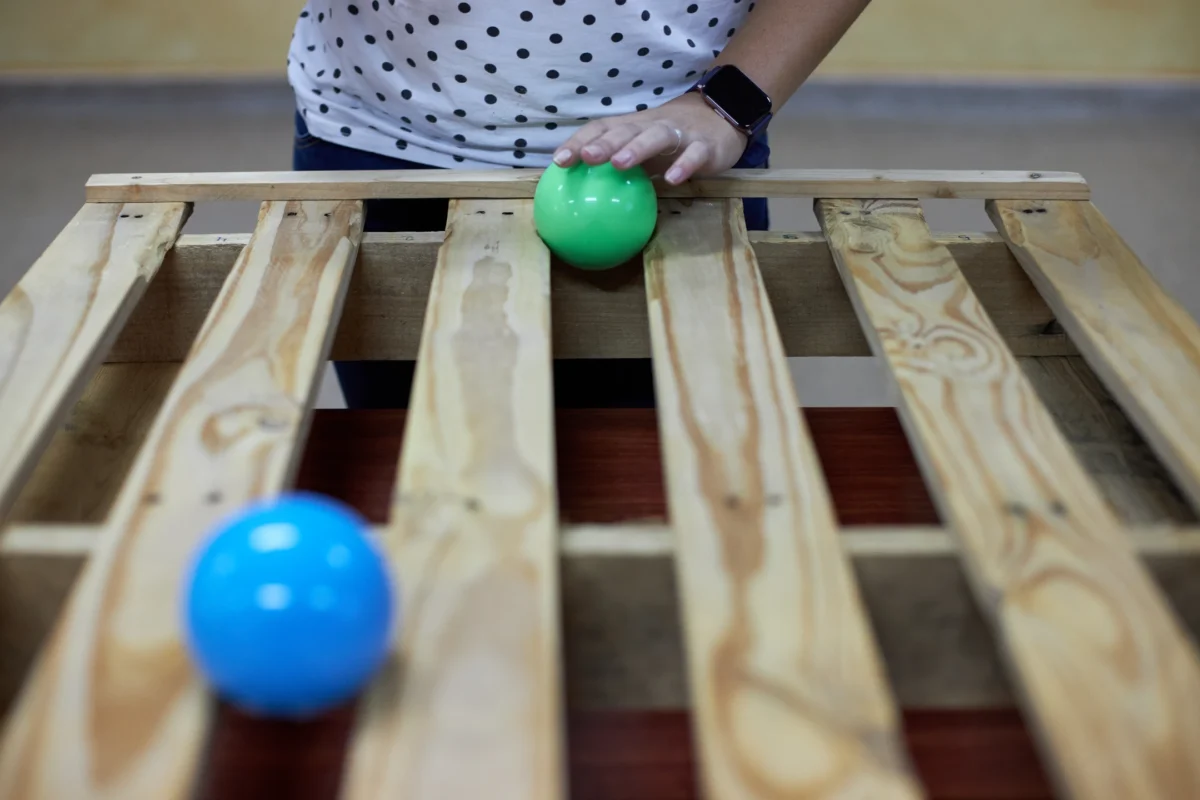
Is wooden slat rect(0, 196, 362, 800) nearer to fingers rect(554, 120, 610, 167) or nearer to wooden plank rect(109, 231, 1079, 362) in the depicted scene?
wooden plank rect(109, 231, 1079, 362)

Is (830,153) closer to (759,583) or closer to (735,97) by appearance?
(735,97)

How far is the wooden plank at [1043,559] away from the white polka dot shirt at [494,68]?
37 cm

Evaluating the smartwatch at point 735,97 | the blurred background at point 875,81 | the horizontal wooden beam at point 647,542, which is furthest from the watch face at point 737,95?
the blurred background at point 875,81

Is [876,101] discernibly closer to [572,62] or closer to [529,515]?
[572,62]

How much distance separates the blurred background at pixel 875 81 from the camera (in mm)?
3773

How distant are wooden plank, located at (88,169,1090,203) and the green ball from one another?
114mm

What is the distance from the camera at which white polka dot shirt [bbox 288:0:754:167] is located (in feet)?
3.81

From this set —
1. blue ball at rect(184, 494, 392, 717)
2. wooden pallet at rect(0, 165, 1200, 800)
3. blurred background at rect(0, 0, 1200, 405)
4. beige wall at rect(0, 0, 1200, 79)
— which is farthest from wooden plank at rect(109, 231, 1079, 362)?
beige wall at rect(0, 0, 1200, 79)

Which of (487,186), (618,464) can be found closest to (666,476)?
(618,464)

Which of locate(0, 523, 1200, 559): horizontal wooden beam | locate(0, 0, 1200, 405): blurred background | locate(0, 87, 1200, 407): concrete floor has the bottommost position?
locate(0, 523, 1200, 559): horizontal wooden beam

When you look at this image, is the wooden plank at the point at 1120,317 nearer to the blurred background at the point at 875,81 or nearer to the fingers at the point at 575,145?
the fingers at the point at 575,145

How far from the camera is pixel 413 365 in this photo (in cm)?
130

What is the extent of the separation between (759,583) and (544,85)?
0.70 meters

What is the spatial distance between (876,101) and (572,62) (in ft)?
10.6
